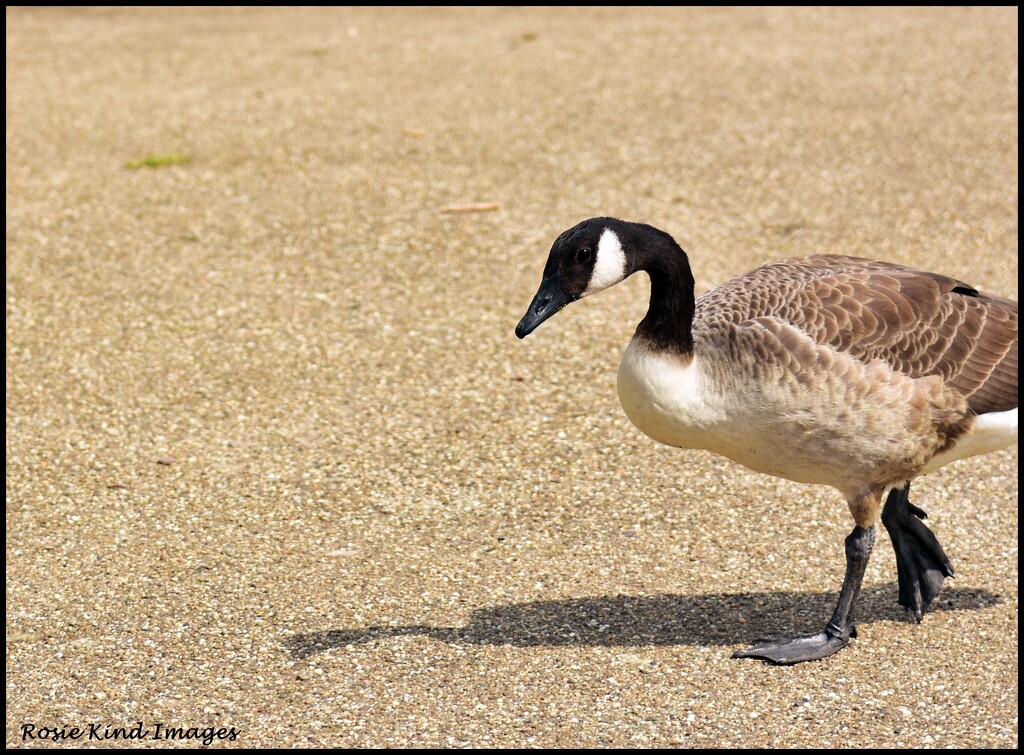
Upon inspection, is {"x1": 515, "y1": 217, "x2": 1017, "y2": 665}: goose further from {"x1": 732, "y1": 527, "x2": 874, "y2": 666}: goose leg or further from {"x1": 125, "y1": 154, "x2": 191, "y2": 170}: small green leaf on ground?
{"x1": 125, "y1": 154, "x2": 191, "y2": 170}: small green leaf on ground

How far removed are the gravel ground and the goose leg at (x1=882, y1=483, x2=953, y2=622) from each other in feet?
0.54

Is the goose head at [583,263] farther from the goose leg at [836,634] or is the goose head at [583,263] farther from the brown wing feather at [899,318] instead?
the goose leg at [836,634]

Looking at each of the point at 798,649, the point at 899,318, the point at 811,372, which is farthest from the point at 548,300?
the point at 798,649

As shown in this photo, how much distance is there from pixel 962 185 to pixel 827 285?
5900mm

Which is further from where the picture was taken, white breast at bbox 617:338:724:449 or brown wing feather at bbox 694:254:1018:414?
brown wing feather at bbox 694:254:1018:414

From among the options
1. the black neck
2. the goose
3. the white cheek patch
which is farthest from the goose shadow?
the white cheek patch

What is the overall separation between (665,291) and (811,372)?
697 millimetres

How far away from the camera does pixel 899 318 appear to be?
534 cm

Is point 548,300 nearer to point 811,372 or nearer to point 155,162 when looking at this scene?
point 811,372

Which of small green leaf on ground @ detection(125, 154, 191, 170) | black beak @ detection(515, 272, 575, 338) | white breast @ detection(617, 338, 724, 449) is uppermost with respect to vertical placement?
black beak @ detection(515, 272, 575, 338)

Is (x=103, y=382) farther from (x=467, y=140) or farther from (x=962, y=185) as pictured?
(x=962, y=185)

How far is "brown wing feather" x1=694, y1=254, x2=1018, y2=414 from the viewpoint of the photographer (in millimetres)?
5227

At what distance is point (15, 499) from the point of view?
682 centimetres

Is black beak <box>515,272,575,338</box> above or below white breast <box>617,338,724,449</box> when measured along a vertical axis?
above
